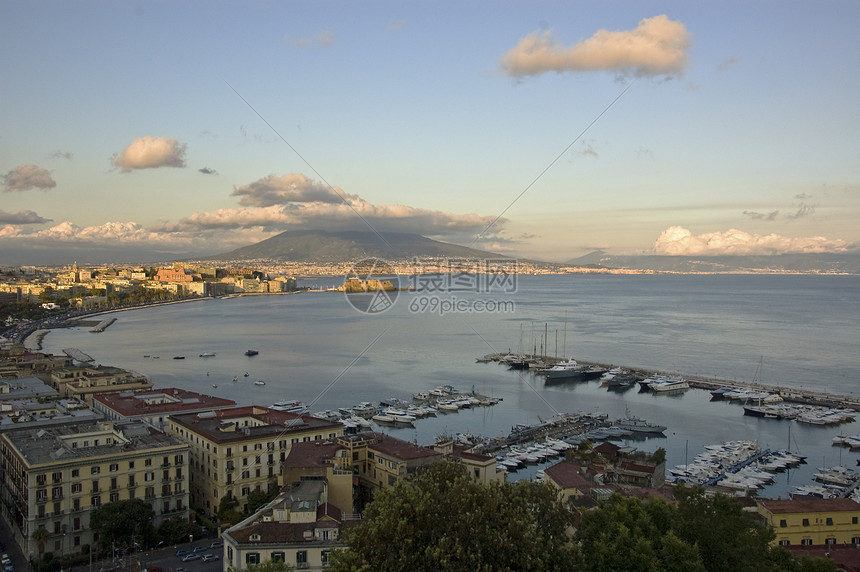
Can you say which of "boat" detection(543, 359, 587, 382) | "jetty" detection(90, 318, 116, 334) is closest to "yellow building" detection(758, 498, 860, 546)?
"boat" detection(543, 359, 587, 382)

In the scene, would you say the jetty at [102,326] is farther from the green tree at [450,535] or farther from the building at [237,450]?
the green tree at [450,535]

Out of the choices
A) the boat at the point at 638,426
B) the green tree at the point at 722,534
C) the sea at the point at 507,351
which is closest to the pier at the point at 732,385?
the sea at the point at 507,351

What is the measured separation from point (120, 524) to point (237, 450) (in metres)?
1.86

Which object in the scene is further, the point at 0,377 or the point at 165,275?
the point at 165,275

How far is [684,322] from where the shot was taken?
127 ft

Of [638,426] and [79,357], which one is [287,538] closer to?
[638,426]

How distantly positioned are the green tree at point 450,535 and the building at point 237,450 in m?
5.06

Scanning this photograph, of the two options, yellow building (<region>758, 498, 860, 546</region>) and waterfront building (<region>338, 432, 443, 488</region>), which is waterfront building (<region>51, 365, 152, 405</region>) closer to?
waterfront building (<region>338, 432, 443, 488</region>)

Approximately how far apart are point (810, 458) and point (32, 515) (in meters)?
13.5

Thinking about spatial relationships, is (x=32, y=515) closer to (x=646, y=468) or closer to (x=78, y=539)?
(x=78, y=539)

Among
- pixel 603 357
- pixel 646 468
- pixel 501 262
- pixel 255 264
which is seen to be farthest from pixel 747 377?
pixel 255 264

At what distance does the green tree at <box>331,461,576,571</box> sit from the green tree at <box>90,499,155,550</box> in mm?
4274

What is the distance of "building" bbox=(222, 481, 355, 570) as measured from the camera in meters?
6.04

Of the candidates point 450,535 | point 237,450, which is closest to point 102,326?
point 237,450
